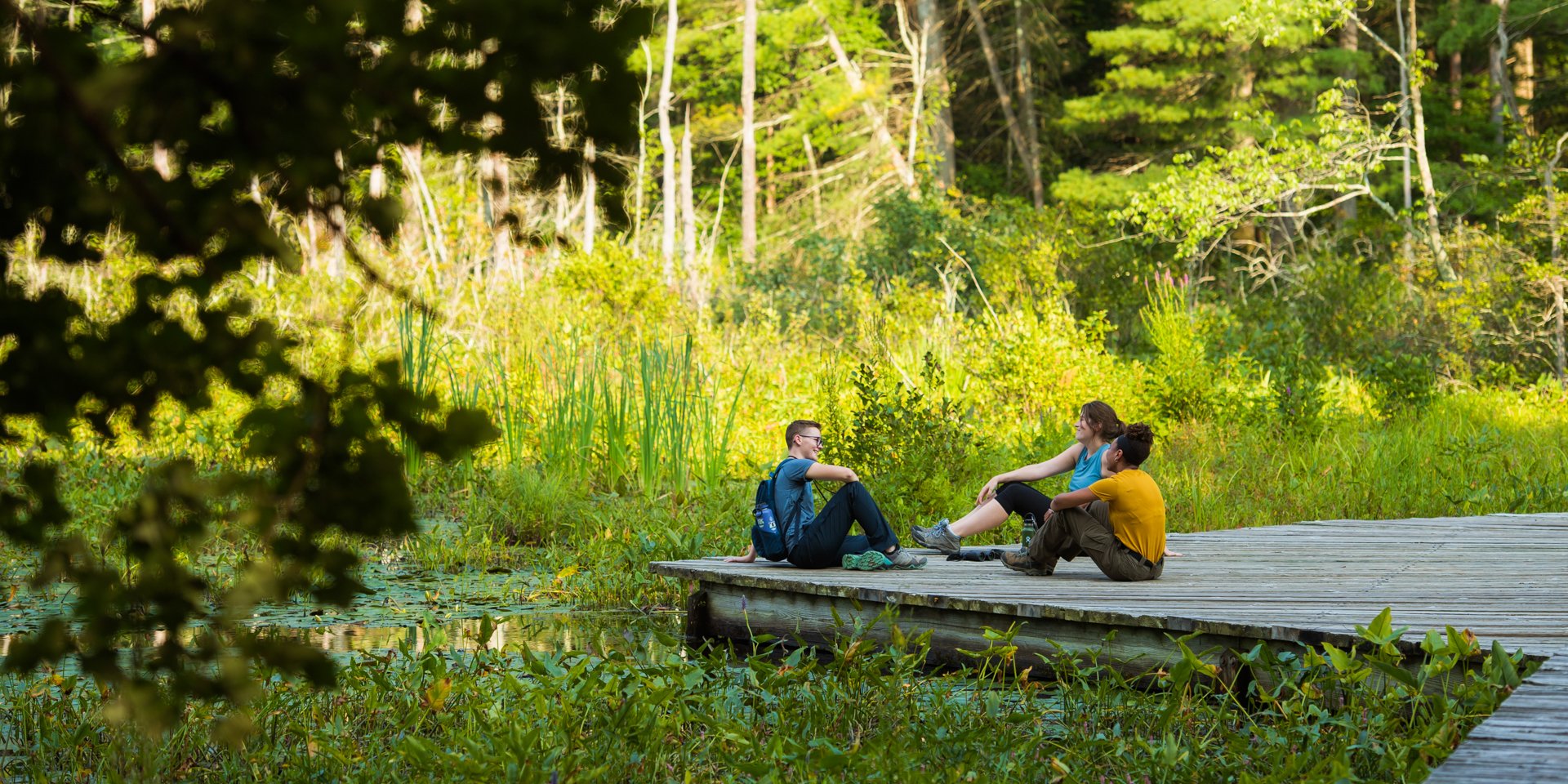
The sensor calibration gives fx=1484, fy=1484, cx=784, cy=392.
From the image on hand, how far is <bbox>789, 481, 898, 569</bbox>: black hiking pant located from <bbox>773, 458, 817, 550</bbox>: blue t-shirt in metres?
0.04

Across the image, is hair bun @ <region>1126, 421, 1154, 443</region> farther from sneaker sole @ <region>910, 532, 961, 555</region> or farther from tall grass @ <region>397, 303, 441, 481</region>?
tall grass @ <region>397, 303, 441, 481</region>

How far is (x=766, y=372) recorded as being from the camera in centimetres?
1372

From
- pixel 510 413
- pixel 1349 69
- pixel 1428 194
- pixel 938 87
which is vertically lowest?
pixel 510 413

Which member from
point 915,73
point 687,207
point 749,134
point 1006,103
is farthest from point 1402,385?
point 1006,103

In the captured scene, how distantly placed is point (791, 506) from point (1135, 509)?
1545mm

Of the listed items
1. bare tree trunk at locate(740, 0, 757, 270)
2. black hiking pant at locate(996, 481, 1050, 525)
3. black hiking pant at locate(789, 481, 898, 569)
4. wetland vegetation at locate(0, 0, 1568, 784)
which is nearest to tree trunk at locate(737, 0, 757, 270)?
bare tree trunk at locate(740, 0, 757, 270)

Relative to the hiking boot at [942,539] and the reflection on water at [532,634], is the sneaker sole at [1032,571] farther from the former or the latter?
the reflection on water at [532,634]

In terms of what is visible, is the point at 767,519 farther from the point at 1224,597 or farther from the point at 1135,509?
the point at 1224,597

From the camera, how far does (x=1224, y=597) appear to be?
5.49 metres

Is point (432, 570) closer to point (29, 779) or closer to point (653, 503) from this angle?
point (653, 503)

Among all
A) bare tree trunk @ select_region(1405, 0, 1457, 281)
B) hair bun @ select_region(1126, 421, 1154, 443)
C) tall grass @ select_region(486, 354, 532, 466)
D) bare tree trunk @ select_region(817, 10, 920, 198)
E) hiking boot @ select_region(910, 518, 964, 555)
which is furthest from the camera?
bare tree trunk @ select_region(817, 10, 920, 198)

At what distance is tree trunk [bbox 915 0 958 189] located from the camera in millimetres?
27562

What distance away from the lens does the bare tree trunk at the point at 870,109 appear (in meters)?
27.7

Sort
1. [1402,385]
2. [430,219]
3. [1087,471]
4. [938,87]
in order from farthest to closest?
1. [938,87]
2. [430,219]
3. [1402,385]
4. [1087,471]
